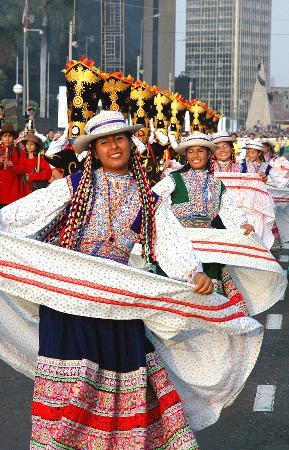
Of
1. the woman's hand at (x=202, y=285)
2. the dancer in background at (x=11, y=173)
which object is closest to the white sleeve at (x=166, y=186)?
the woman's hand at (x=202, y=285)

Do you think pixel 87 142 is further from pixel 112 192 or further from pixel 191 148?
pixel 191 148

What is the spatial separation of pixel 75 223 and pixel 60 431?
3.26 feet

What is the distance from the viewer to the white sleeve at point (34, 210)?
5387mm

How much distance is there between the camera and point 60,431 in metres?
4.95

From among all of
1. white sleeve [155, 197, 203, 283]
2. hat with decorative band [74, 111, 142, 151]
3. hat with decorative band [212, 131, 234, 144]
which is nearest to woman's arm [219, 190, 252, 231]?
white sleeve [155, 197, 203, 283]

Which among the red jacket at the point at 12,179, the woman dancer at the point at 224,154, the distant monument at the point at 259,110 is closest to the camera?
the woman dancer at the point at 224,154

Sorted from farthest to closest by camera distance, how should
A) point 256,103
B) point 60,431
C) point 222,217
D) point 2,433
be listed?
point 256,103, point 222,217, point 2,433, point 60,431

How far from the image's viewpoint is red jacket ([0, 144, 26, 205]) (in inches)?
616

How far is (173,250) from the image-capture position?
537 cm

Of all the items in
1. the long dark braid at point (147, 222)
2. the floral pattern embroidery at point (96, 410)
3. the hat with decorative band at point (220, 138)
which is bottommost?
the floral pattern embroidery at point (96, 410)

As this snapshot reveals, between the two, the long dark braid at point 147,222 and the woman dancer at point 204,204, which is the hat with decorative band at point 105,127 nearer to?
the long dark braid at point 147,222

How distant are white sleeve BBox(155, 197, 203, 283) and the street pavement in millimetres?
1290

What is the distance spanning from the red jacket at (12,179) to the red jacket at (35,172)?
0.19m

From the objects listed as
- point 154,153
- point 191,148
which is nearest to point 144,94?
point 154,153
